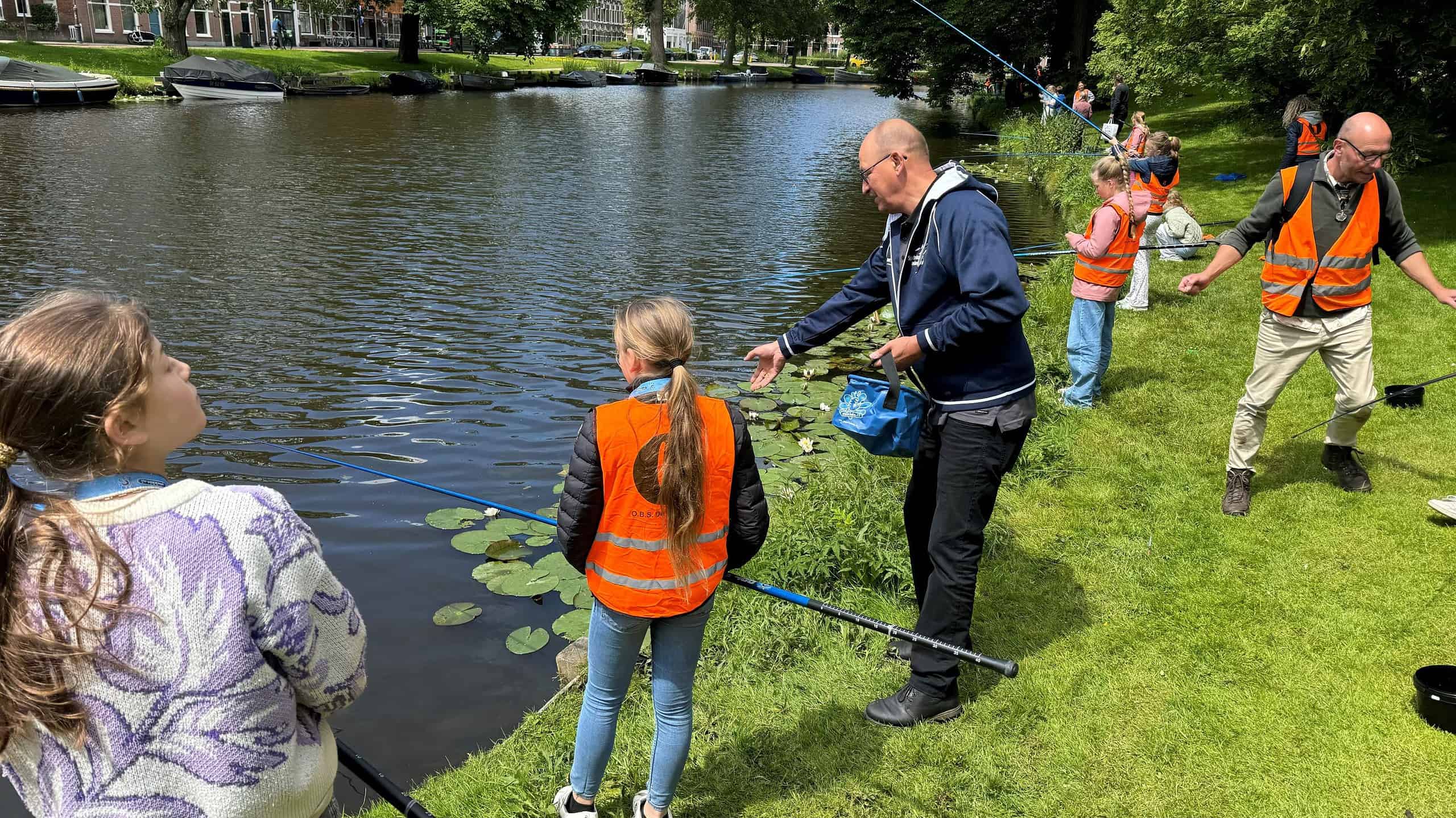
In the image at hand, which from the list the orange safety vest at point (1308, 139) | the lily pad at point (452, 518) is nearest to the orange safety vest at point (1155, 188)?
the orange safety vest at point (1308, 139)

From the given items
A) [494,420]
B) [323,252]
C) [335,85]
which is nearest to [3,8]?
[335,85]

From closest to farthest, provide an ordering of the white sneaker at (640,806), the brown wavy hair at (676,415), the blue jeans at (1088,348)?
the brown wavy hair at (676,415) < the white sneaker at (640,806) < the blue jeans at (1088,348)

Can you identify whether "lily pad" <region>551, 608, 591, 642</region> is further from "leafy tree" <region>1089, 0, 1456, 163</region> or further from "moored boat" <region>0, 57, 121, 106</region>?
"moored boat" <region>0, 57, 121, 106</region>

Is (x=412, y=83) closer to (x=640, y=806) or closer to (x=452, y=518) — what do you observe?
(x=452, y=518)

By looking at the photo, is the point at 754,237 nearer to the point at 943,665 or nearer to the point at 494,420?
the point at 494,420

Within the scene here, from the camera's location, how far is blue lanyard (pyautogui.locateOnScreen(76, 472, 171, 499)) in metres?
1.79

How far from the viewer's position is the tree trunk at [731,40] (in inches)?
3618

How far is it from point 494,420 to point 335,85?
43.4 m

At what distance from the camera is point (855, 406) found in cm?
429

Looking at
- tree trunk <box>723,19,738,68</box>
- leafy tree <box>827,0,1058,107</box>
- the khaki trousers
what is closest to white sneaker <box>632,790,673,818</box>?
the khaki trousers

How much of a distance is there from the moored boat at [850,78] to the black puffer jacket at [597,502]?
9174cm

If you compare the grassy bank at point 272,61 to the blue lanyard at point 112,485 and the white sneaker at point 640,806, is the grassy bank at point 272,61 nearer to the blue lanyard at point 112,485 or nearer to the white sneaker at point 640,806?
the white sneaker at point 640,806

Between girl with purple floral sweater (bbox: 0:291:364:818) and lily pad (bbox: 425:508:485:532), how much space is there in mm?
5252

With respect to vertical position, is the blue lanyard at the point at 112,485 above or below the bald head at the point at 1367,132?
below
